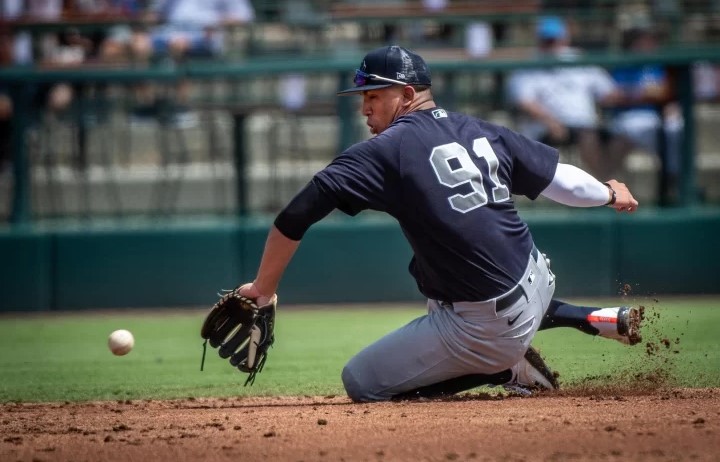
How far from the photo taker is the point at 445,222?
193 inches

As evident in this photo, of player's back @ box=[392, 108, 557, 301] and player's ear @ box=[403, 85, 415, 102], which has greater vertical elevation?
player's ear @ box=[403, 85, 415, 102]

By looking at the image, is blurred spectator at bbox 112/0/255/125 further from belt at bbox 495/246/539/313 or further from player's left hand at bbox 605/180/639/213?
belt at bbox 495/246/539/313

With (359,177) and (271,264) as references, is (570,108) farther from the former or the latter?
(271,264)

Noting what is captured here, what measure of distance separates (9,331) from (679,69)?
272 inches

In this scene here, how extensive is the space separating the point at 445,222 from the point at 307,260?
5.81 meters

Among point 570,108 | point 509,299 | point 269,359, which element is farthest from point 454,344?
point 570,108

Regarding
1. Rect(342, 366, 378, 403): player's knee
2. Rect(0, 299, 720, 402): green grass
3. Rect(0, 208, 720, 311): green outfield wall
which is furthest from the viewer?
Rect(0, 208, 720, 311): green outfield wall

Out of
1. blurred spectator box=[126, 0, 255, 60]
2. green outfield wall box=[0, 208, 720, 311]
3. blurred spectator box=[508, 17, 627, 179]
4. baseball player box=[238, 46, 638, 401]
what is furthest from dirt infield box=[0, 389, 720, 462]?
blurred spectator box=[126, 0, 255, 60]

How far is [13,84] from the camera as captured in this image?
10.8 meters

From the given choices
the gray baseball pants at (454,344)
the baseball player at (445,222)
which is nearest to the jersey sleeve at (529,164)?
the baseball player at (445,222)

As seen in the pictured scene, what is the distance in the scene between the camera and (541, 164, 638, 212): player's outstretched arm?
17.3 ft

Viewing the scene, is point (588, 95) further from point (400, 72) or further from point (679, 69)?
point (400, 72)

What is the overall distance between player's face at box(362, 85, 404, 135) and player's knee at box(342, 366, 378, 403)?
118cm

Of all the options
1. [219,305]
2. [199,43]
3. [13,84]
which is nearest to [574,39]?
[199,43]
